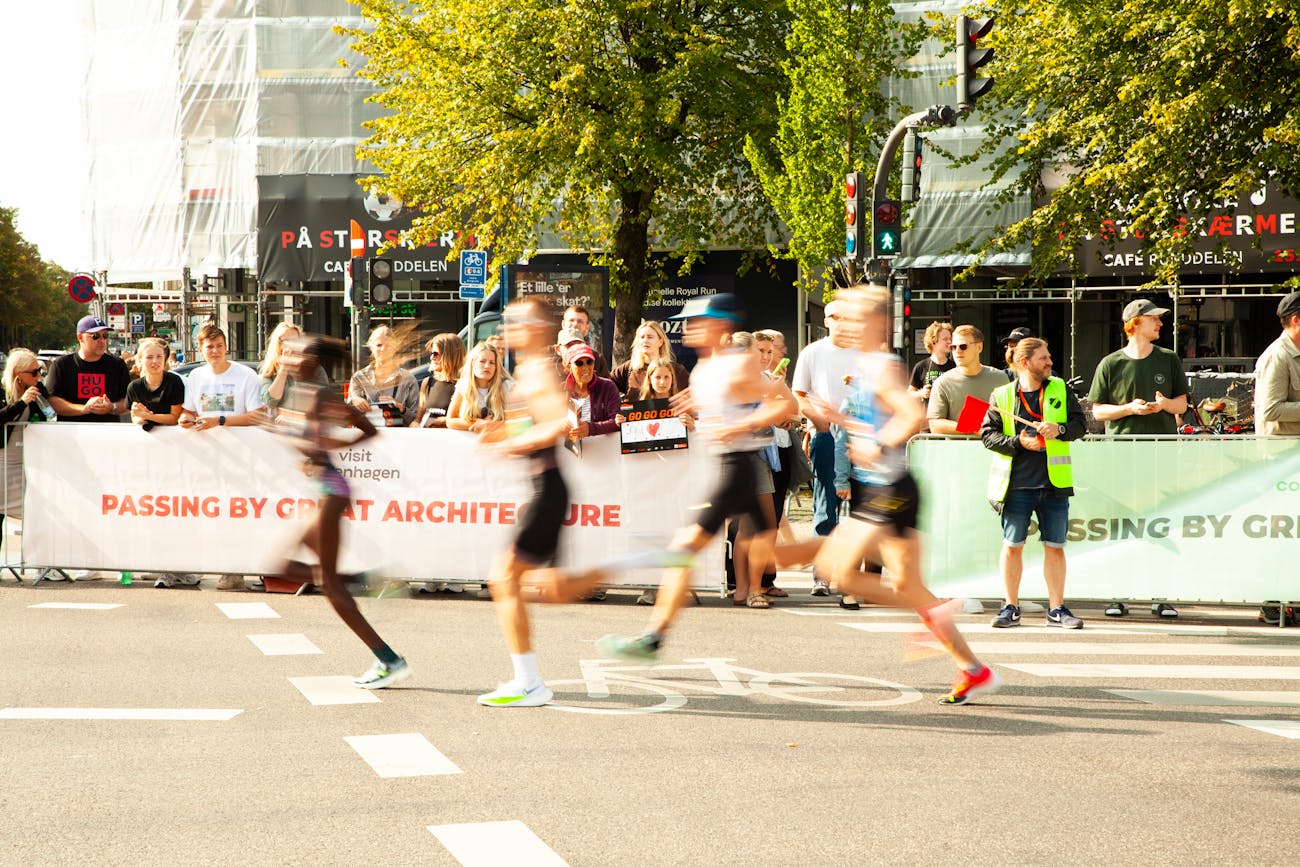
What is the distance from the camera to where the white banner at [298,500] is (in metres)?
11.2

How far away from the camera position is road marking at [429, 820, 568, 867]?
15.2ft

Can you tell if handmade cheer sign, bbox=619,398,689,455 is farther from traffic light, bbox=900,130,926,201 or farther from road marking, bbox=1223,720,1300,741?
traffic light, bbox=900,130,926,201

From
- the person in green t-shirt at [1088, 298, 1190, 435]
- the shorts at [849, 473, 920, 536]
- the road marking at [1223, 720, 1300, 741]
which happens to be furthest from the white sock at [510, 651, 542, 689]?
the person in green t-shirt at [1088, 298, 1190, 435]

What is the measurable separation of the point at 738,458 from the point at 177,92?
3140cm

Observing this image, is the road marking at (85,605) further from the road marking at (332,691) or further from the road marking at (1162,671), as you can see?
the road marking at (1162,671)

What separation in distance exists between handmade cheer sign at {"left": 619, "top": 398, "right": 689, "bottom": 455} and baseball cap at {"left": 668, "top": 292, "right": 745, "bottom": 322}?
349 centimetres

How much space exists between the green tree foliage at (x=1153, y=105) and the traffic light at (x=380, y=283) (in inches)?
390

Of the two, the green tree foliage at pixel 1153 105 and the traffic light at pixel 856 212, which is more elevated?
the green tree foliage at pixel 1153 105

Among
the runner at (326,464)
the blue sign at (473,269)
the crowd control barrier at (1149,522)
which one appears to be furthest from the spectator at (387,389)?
the blue sign at (473,269)

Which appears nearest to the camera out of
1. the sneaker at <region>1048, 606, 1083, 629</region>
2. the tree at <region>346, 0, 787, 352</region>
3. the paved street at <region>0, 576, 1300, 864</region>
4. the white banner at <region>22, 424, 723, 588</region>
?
the paved street at <region>0, 576, 1300, 864</region>

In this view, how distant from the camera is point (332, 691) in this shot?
7434 millimetres

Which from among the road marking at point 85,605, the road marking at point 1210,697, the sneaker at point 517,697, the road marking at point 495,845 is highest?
the road marking at point 495,845

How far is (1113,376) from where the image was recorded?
10.8 metres

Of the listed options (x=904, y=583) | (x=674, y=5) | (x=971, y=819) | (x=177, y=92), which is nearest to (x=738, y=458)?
(x=904, y=583)
